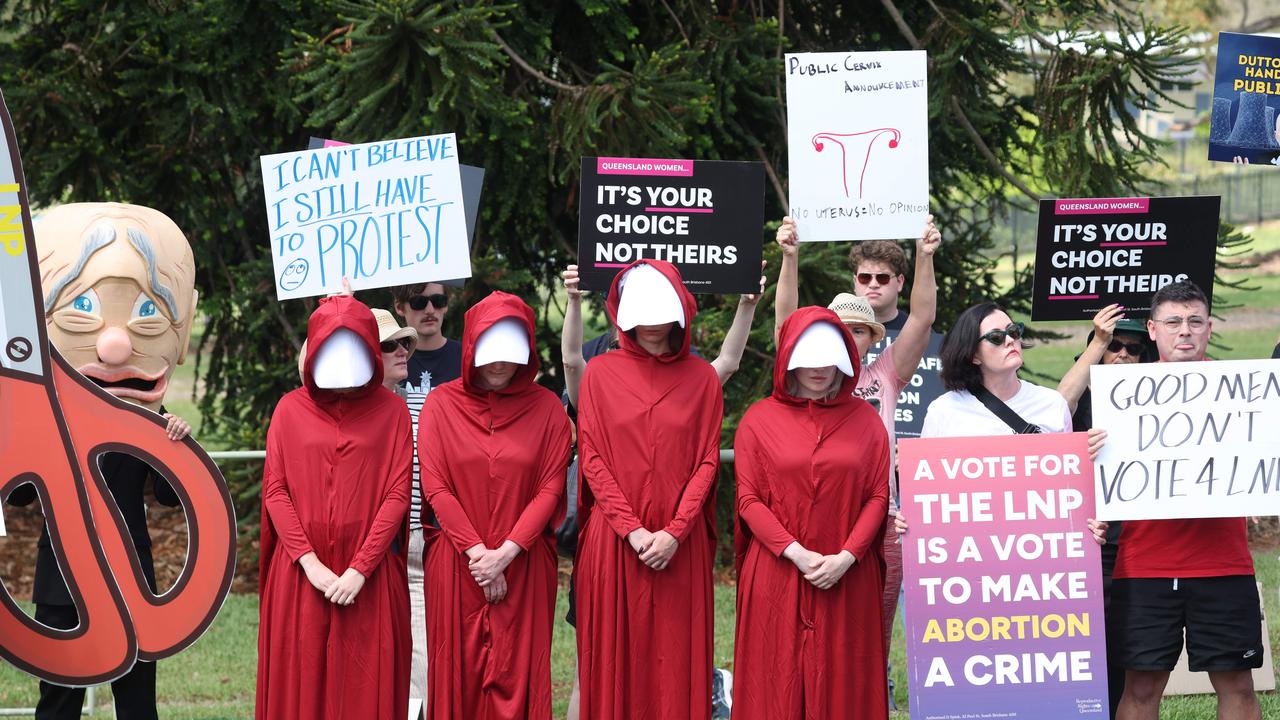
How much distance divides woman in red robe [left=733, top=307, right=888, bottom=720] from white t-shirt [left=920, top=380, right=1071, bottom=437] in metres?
0.38

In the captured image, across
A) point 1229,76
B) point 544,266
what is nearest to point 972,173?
point 544,266

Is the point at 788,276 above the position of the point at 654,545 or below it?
above

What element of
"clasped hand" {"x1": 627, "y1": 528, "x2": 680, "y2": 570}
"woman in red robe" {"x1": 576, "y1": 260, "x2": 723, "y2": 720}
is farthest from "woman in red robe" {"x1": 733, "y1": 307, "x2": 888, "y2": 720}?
"clasped hand" {"x1": 627, "y1": 528, "x2": 680, "y2": 570}

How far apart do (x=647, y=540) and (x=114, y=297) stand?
8.39ft

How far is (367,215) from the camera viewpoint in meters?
7.34

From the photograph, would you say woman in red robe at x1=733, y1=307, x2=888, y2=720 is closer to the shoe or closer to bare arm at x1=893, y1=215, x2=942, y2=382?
bare arm at x1=893, y1=215, x2=942, y2=382

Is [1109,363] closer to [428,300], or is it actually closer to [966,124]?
[428,300]

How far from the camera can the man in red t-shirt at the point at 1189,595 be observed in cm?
615

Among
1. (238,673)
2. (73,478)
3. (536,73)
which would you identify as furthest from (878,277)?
(238,673)

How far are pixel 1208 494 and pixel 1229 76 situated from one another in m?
2.53

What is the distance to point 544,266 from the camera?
12523 mm

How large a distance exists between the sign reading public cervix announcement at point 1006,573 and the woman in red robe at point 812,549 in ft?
0.67

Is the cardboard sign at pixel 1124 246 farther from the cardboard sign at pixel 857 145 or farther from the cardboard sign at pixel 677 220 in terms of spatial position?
the cardboard sign at pixel 677 220

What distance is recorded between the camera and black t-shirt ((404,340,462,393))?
724 cm
